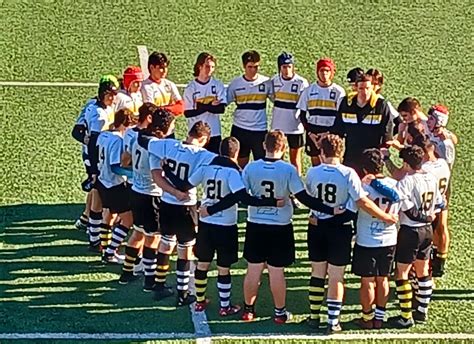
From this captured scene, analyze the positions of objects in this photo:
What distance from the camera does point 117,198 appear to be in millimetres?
11000

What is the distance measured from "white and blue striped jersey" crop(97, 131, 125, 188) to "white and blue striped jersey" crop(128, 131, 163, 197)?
197mm

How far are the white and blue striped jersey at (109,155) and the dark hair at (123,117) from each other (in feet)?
0.36

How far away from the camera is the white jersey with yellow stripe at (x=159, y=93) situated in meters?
11.9

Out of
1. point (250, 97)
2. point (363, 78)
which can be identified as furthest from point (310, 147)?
point (363, 78)

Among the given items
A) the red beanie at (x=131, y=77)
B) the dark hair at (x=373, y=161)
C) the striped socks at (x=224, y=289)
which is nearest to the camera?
the dark hair at (x=373, y=161)

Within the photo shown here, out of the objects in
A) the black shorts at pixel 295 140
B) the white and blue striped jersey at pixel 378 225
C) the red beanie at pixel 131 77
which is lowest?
the white and blue striped jersey at pixel 378 225

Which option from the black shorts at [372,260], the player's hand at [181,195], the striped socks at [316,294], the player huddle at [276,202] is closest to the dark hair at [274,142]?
the player huddle at [276,202]


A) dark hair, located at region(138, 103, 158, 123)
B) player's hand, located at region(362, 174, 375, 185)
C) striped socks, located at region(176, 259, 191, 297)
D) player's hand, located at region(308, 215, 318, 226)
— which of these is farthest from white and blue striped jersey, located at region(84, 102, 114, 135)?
player's hand, located at region(362, 174, 375, 185)

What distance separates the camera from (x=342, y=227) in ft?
32.0

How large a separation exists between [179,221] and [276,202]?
107 centimetres

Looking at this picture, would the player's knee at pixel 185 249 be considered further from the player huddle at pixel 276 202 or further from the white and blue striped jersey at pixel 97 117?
the white and blue striped jersey at pixel 97 117

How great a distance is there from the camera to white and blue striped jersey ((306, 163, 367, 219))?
31.1 ft

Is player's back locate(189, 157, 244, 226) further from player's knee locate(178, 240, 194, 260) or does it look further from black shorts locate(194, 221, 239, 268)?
player's knee locate(178, 240, 194, 260)

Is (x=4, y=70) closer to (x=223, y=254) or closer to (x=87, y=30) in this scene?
(x=87, y=30)
